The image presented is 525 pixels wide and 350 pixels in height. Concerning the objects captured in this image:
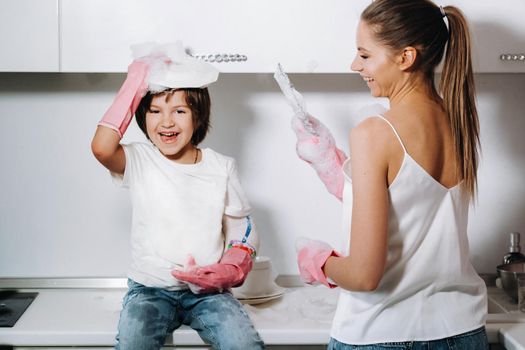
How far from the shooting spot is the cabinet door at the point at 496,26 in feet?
6.23

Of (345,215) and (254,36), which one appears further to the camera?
(254,36)

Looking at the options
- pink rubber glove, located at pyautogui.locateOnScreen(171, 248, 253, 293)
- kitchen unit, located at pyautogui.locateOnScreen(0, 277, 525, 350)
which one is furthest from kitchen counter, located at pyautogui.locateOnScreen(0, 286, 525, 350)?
pink rubber glove, located at pyautogui.locateOnScreen(171, 248, 253, 293)

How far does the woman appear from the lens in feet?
4.41

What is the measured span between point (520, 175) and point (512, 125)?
0.14 m

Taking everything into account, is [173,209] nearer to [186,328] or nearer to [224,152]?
[186,328]

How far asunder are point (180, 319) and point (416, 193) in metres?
0.71

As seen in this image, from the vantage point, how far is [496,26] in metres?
1.90

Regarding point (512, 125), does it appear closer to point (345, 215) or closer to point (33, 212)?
point (345, 215)

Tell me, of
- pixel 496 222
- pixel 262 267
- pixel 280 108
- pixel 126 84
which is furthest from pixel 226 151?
pixel 496 222

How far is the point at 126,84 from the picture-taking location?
1770 mm

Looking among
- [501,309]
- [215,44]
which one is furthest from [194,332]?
[501,309]

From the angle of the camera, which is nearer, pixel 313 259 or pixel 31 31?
pixel 313 259

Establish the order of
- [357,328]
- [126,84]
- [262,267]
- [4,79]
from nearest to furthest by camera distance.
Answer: [357,328]
[126,84]
[262,267]
[4,79]

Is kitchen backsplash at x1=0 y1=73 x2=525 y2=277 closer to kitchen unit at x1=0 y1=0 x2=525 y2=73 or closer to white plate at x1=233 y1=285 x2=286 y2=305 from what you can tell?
white plate at x1=233 y1=285 x2=286 y2=305
